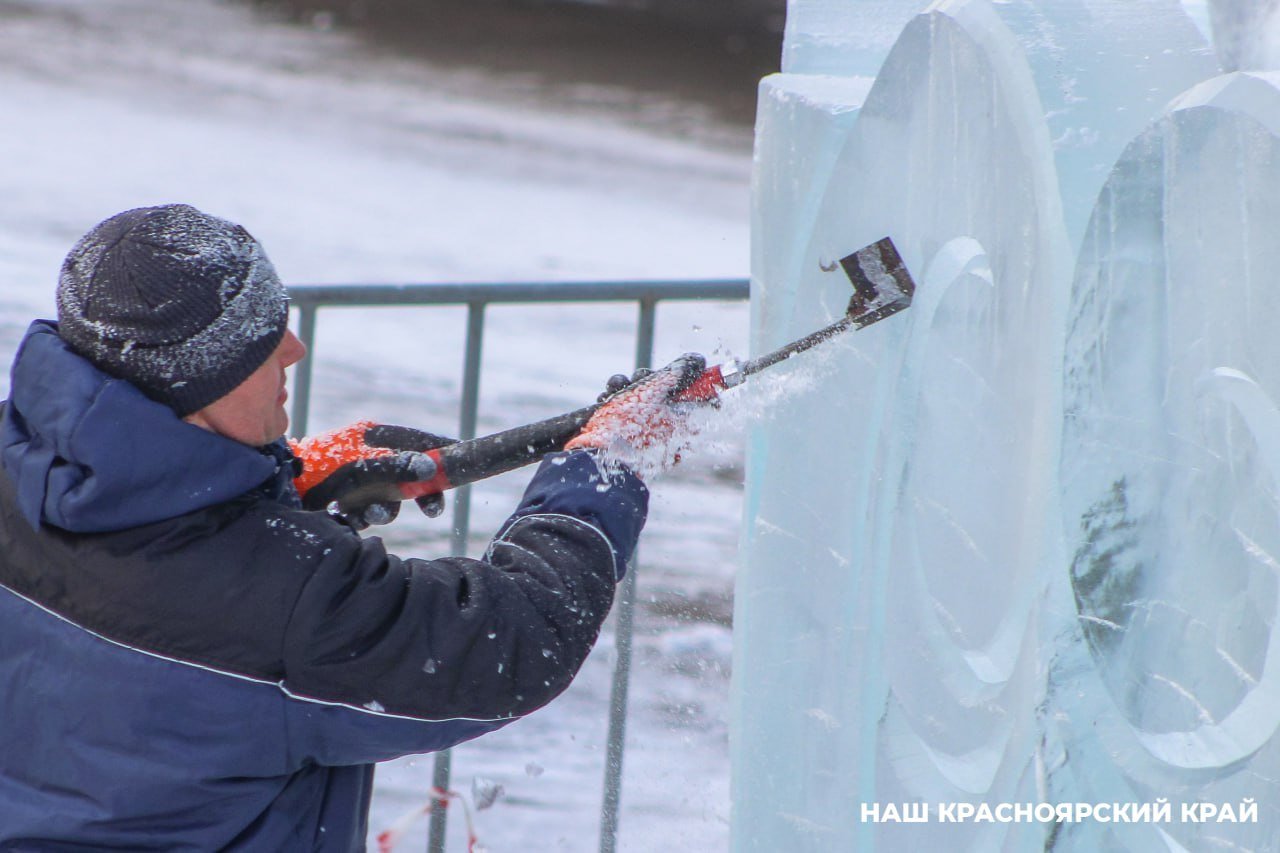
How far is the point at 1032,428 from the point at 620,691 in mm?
991

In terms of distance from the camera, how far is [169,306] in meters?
1.29

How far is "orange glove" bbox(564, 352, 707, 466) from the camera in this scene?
1547 mm

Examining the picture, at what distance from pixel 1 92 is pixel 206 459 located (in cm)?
867

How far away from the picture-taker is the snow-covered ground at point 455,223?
304 cm

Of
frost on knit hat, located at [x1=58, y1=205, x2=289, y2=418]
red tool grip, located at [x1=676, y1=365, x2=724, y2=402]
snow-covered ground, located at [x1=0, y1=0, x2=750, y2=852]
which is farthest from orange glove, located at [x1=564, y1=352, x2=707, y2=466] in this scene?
frost on knit hat, located at [x1=58, y1=205, x2=289, y2=418]

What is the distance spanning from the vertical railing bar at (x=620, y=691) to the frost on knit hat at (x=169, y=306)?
0.95 m

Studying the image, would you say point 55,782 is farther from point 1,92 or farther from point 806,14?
point 1,92

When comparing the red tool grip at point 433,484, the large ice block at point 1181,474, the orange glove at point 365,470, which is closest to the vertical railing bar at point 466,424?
the orange glove at point 365,470

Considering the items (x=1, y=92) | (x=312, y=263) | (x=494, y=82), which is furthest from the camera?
(x=494, y=82)

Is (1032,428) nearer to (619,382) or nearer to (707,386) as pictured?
(707,386)

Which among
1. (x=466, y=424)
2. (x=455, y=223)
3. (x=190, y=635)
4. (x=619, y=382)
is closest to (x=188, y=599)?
(x=190, y=635)

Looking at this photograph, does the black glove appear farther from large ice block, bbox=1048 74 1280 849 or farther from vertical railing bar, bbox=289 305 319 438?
vertical railing bar, bbox=289 305 319 438

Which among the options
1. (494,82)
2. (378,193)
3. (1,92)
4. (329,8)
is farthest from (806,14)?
(329,8)

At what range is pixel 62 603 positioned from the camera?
1317 mm
